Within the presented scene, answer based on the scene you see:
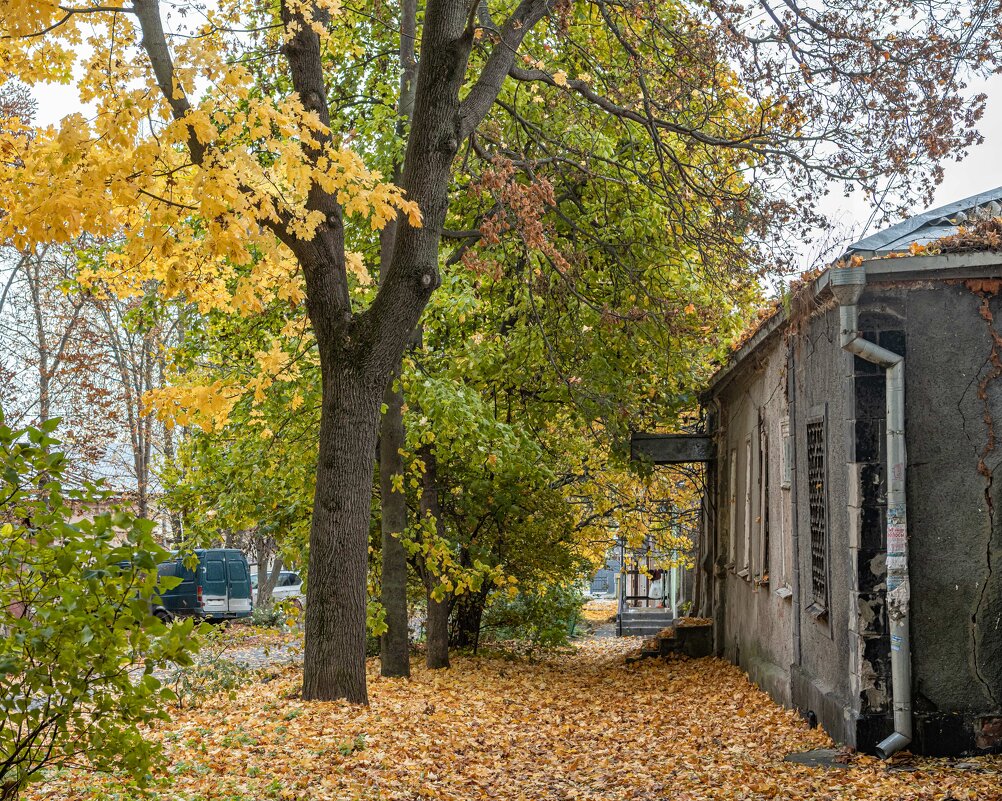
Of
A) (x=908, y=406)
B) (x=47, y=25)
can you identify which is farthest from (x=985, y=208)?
(x=47, y=25)

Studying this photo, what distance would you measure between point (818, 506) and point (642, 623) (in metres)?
19.8

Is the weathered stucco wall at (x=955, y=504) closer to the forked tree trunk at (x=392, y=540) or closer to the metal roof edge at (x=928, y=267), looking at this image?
the metal roof edge at (x=928, y=267)

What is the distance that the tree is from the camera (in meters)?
7.37

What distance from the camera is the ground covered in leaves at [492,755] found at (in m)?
6.82

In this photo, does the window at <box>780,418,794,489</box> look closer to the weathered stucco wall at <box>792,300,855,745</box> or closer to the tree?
the weathered stucco wall at <box>792,300,855,745</box>

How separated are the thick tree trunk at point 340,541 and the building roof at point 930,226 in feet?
14.4

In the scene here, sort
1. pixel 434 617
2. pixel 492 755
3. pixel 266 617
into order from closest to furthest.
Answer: pixel 492 755 → pixel 434 617 → pixel 266 617

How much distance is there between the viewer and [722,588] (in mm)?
17953

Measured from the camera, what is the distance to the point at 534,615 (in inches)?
758

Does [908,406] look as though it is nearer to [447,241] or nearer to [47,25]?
[47,25]

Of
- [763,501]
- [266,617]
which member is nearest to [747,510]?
[763,501]

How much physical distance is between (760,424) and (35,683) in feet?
37.2

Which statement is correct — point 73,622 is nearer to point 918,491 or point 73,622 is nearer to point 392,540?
point 918,491

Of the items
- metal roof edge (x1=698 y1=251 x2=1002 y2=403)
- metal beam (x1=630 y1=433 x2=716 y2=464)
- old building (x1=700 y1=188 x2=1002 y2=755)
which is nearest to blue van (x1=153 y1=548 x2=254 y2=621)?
metal beam (x1=630 y1=433 x2=716 y2=464)
